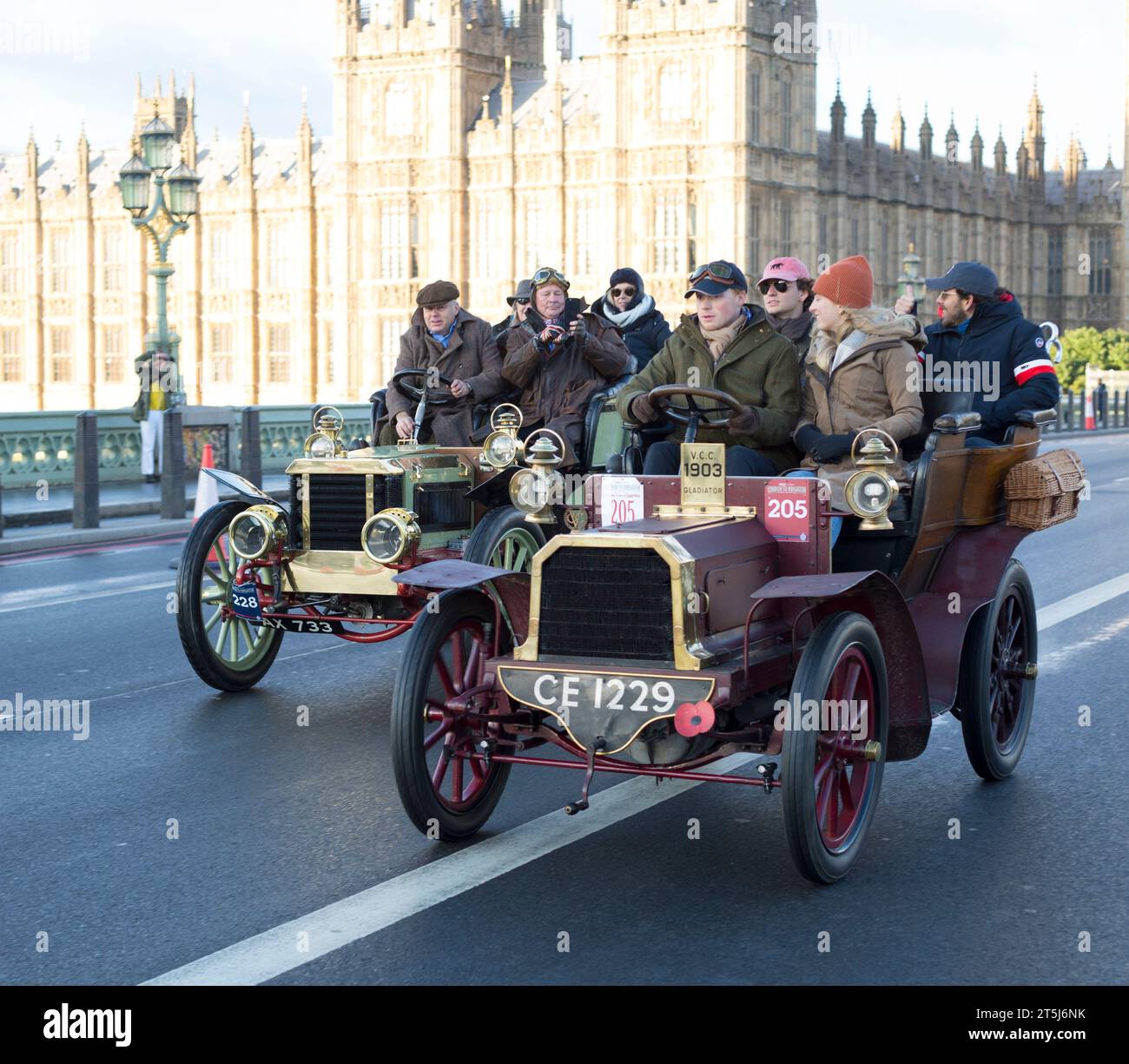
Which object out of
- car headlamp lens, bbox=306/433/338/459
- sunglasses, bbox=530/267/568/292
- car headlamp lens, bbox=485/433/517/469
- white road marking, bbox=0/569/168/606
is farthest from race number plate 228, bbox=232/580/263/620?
white road marking, bbox=0/569/168/606

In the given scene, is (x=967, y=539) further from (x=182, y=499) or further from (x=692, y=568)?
(x=182, y=499)

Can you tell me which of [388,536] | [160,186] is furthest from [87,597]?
[160,186]

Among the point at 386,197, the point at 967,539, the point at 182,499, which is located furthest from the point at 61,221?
the point at 967,539

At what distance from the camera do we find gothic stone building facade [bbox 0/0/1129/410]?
5866 centimetres

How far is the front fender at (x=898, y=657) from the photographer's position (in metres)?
5.88

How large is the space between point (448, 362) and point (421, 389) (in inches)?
11.4

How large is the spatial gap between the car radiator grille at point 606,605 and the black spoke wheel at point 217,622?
3216mm

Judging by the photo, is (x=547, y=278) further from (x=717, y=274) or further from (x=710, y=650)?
(x=710, y=650)

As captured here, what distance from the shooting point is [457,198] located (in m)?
62.1

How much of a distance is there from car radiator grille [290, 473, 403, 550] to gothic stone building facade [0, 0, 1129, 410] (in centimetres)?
4886

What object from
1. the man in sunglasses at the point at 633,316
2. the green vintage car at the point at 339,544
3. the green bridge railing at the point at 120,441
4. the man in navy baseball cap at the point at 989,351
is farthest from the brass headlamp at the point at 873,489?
the green bridge railing at the point at 120,441

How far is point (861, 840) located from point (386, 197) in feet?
197

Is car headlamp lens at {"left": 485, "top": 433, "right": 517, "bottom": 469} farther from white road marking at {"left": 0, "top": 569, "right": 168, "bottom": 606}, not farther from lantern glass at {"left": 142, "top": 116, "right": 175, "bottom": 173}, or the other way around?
lantern glass at {"left": 142, "top": 116, "right": 175, "bottom": 173}

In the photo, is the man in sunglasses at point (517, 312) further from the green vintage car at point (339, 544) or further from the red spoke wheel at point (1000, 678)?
the red spoke wheel at point (1000, 678)
